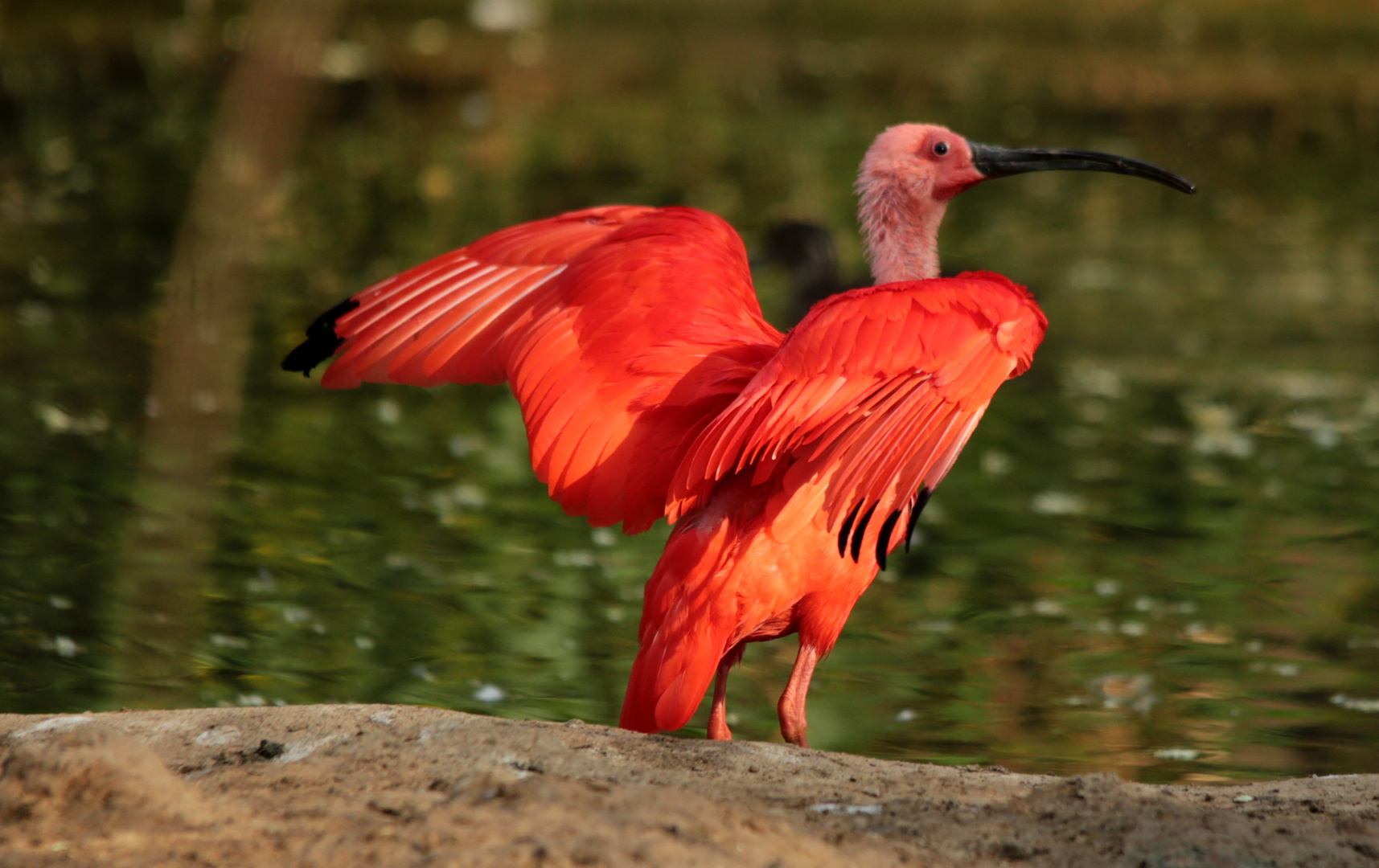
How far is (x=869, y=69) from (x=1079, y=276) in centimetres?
786

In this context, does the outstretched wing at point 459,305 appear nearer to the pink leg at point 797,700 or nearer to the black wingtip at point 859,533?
the pink leg at point 797,700

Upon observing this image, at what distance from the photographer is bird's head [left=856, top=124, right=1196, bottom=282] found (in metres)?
5.21

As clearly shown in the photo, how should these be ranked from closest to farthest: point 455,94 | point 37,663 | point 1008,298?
point 1008,298 < point 37,663 < point 455,94

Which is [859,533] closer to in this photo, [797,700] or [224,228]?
[797,700]

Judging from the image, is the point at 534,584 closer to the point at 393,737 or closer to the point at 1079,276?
the point at 393,737

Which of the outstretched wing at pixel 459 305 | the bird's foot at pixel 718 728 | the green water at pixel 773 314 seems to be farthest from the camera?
the green water at pixel 773 314

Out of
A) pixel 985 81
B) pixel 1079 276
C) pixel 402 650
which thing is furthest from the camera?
pixel 985 81

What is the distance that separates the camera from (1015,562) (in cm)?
683

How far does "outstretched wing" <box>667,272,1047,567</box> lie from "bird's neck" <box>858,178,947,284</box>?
133 centimetres

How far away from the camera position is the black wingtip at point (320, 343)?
4.71 m

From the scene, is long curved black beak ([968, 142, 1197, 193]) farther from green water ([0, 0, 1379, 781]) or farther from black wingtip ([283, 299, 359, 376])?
black wingtip ([283, 299, 359, 376])

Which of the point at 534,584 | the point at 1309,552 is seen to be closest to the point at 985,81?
the point at 1309,552

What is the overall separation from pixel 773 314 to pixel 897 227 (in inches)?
214

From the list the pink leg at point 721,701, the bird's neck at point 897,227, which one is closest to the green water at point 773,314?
the pink leg at point 721,701
